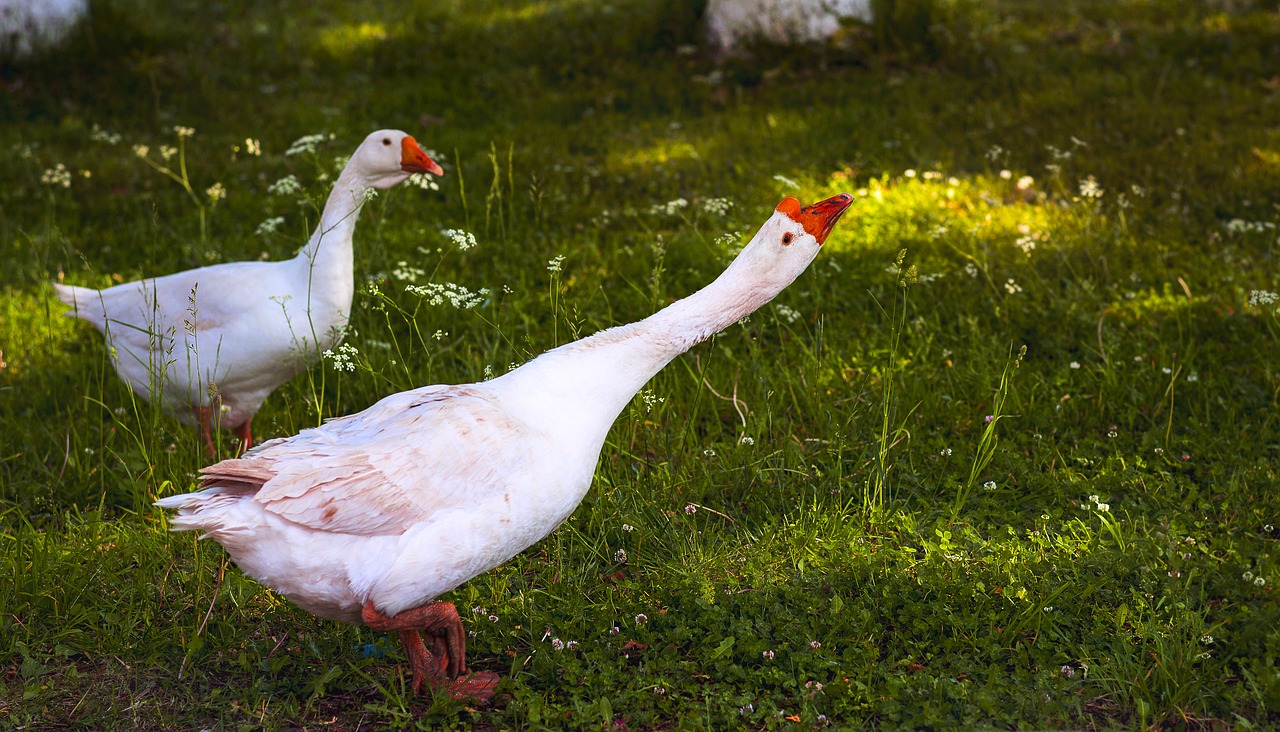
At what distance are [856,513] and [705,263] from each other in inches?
94.0

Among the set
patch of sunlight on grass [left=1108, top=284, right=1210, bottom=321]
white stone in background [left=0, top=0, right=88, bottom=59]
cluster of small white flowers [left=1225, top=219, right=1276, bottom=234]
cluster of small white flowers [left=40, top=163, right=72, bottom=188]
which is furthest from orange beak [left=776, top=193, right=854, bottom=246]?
white stone in background [left=0, top=0, right=88, bottom=59]

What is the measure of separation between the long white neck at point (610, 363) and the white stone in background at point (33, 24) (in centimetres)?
819

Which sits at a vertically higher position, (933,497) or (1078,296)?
(1078,296)

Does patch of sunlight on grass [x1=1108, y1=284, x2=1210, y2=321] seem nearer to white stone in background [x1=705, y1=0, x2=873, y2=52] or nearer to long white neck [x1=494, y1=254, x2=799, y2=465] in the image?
long white neck [x1=494, y1=254, x2=799, y2=465]

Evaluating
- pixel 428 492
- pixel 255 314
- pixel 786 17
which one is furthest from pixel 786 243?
pixel 786 17

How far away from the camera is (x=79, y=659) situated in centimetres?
368

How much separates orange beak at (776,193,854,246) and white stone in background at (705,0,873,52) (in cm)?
645

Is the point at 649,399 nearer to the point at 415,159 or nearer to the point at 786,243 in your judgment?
the point at 786,243

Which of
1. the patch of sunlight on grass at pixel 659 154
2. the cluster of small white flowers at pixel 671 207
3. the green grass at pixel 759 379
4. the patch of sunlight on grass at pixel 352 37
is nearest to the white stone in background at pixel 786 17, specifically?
the green grass at pixel 759 379

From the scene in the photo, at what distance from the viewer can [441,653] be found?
3.45 meters

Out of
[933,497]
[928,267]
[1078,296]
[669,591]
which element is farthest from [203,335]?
[1078,296]

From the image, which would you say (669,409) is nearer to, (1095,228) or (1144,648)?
(1144,648)

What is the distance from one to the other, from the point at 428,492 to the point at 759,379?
201 cm

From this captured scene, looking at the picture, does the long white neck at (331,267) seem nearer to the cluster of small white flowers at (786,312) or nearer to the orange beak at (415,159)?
the orange beak at (415,159)
